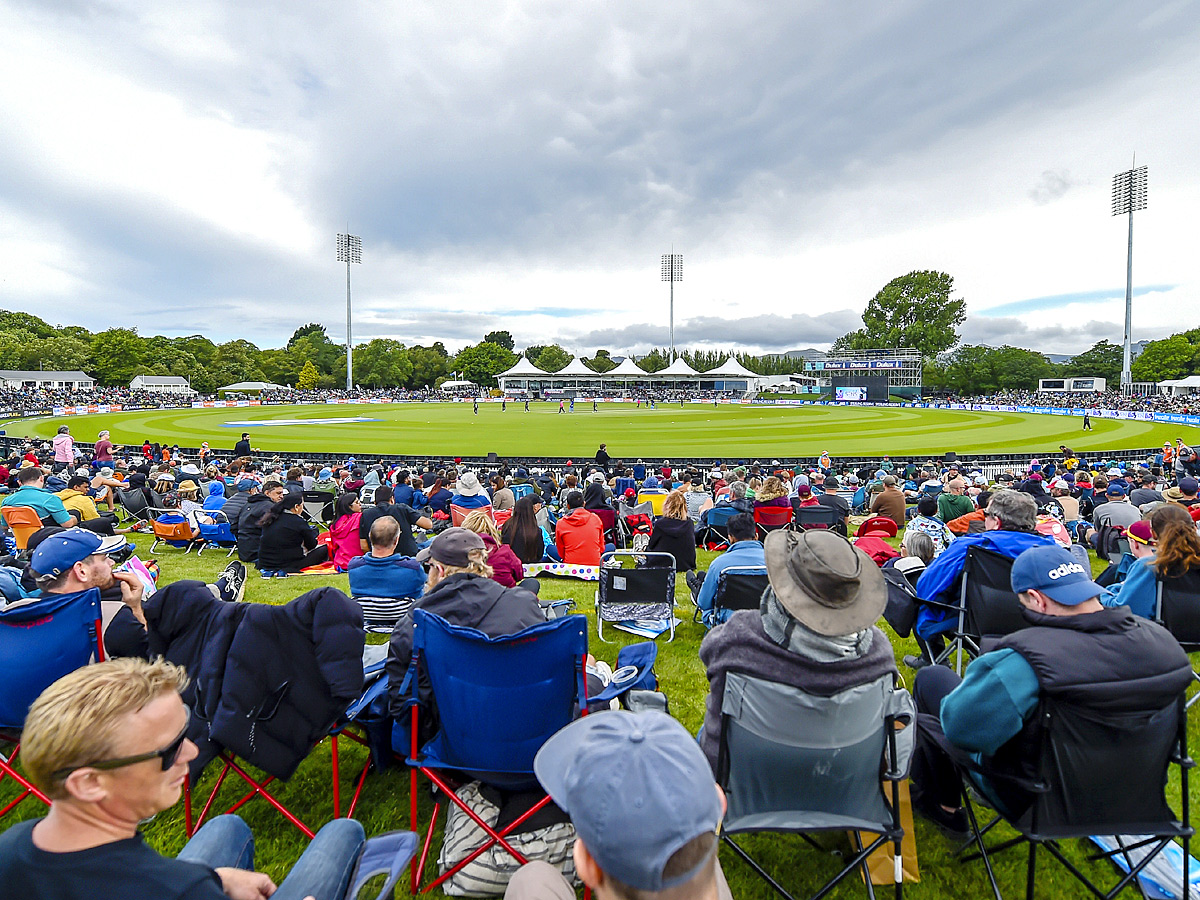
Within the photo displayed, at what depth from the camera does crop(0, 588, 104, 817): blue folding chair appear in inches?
123

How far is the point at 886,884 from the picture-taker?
115 inches

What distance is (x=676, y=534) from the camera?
7.37 metres

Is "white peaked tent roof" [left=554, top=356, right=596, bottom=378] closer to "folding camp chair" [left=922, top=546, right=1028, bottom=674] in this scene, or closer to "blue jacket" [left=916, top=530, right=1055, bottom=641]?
"blue jacket" [left=916, top=530, right=1055, bottom=641]

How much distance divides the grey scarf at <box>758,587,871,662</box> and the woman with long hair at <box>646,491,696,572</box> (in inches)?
184

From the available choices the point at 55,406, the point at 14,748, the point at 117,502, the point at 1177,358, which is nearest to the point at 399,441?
the point at 117,502

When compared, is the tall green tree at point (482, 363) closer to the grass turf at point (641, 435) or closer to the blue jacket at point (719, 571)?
the grass turf at point (641, 435)

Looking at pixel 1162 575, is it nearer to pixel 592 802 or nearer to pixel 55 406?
pixel 592 802

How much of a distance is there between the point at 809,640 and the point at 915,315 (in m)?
103

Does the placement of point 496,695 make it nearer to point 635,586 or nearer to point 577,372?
point 635,586

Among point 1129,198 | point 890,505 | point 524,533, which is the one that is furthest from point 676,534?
point 1129,198

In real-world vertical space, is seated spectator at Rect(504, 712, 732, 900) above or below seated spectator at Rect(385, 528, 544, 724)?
above

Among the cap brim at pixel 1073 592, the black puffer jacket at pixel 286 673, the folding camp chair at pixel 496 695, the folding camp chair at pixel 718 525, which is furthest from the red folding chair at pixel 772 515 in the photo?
the black puffer jacket at pixel 286 673

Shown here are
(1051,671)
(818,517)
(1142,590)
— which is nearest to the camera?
(1051,671)

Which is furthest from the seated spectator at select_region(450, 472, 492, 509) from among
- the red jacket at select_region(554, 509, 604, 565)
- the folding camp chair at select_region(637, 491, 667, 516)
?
the folding camp chair at select_region(637, 491, 667, 516)
